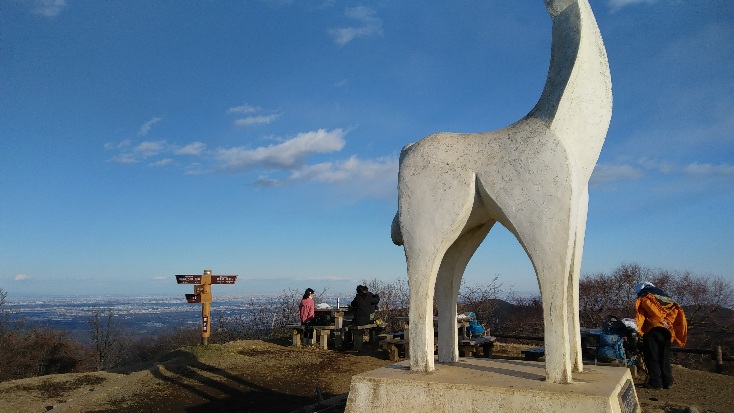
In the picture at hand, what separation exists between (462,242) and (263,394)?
14.8 ft

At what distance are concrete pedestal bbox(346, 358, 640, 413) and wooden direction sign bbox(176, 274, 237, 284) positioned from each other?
8024mm

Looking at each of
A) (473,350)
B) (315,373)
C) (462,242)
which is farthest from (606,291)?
(462,242)

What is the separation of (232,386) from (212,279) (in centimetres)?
408

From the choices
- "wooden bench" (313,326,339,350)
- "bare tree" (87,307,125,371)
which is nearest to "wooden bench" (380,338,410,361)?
"wooden bench" (313,326,339,350)

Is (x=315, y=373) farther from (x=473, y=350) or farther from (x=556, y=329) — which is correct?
(x=556, y=329)

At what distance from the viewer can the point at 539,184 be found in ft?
16.0

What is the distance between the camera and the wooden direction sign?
1224 cm

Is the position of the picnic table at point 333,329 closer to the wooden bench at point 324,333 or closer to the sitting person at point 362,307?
the wooden bench at point 324,333

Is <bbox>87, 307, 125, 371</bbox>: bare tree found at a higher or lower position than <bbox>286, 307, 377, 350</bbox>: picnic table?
lower

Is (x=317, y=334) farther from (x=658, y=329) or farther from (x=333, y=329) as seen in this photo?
(x=658, y=329)

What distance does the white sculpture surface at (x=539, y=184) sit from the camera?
15.7 feet

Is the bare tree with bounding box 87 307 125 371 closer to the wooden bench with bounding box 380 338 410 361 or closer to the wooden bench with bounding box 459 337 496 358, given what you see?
the wooden bench with bounding box 380 338 410 361

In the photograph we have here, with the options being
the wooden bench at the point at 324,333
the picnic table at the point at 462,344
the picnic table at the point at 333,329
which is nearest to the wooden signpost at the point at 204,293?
the picnic table at the point at 333,329

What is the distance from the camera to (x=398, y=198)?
573 centimetres
